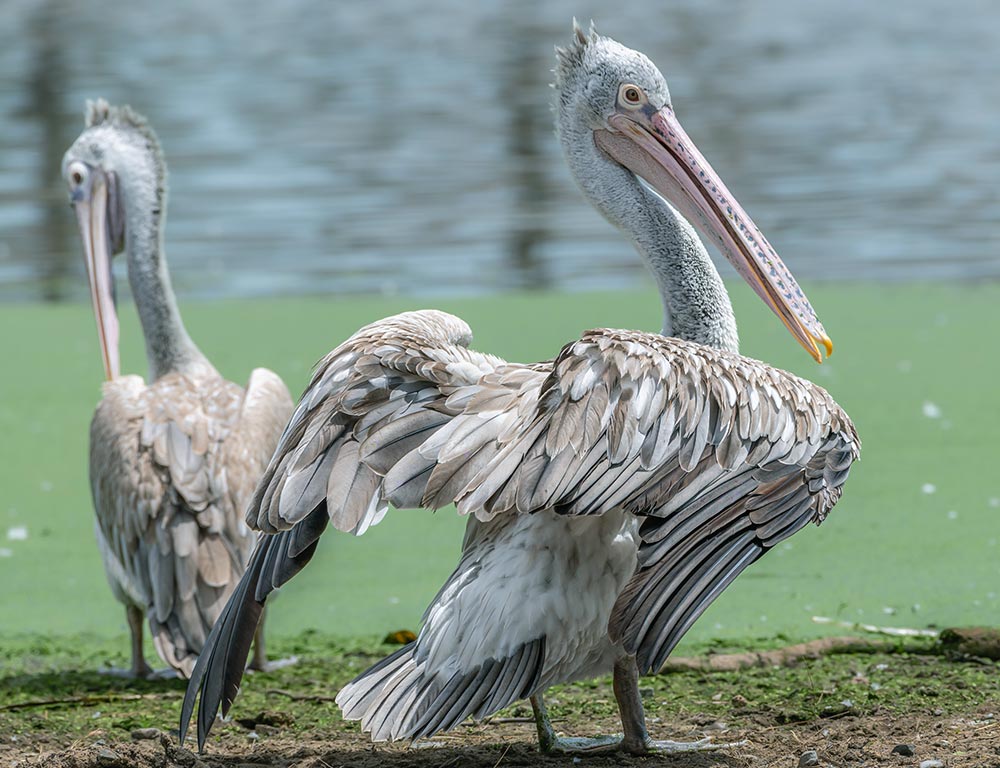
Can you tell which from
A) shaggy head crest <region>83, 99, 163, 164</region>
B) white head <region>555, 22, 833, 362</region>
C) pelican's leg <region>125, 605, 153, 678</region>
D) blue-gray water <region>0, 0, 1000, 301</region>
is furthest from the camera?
blue-gray water <region>0, 0, 1000, 301</region>

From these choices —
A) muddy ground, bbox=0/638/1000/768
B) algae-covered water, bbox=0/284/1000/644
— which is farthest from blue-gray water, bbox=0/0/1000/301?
muddy ground, bbox=0/638/1000/768

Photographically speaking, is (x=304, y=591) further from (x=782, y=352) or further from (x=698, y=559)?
(x=782, y=352)

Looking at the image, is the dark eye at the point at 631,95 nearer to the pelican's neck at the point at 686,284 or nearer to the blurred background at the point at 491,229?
the pelican's neck at the point at 686,284

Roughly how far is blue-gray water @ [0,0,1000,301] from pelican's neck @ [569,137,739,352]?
19.2 feet

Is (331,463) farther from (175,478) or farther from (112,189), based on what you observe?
(112,189)

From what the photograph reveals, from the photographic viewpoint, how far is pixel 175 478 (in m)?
4.88

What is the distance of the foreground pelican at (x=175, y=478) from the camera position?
4707mm

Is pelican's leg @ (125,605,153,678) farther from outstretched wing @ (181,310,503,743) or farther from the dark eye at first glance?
the dark eye

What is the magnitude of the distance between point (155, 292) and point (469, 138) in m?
9.70

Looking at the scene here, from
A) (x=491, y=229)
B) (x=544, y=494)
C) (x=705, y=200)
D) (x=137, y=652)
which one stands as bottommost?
(x=137, y=652)

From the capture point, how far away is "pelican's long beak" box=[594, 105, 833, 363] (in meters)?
4.25

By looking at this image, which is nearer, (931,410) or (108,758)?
(108,758)

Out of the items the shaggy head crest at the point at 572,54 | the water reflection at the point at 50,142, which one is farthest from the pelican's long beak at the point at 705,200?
the water reflection at the point at 50,142

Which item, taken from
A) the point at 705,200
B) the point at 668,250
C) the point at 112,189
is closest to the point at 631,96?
the point at 705,200
